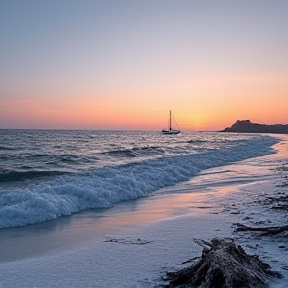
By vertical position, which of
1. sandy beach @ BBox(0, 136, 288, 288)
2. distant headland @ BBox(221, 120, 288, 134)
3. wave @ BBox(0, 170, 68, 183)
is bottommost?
wave @ BBox(0, 170, 68, 183)

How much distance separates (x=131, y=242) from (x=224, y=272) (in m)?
2.53

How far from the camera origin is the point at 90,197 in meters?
10.5

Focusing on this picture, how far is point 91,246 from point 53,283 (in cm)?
170

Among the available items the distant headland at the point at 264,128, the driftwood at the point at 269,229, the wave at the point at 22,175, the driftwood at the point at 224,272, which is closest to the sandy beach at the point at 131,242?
the driftwood at the point at 269,229

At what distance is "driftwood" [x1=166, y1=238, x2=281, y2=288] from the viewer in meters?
4.11

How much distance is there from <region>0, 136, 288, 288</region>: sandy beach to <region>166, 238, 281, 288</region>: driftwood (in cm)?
20

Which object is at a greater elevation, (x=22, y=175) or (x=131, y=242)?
(x=131, y=242)

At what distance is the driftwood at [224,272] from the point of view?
13.5ft

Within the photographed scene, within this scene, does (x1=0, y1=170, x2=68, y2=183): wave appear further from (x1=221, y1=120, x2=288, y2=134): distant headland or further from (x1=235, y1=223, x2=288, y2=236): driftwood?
(x1=221, y1=120, x2=288, y2=134): distant headland

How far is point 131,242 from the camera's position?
6.40m

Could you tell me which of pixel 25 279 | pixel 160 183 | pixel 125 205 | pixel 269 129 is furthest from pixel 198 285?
pixel 269 129

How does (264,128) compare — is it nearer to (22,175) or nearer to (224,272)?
(22,175)

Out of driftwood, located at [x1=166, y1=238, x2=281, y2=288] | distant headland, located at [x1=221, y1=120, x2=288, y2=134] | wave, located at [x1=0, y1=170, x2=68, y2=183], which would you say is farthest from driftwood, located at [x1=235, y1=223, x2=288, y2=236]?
distant headland, located at [x1=221, y1=120, x2=288, y2=134]

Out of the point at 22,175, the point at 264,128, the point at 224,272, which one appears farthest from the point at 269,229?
the point at 264,128
